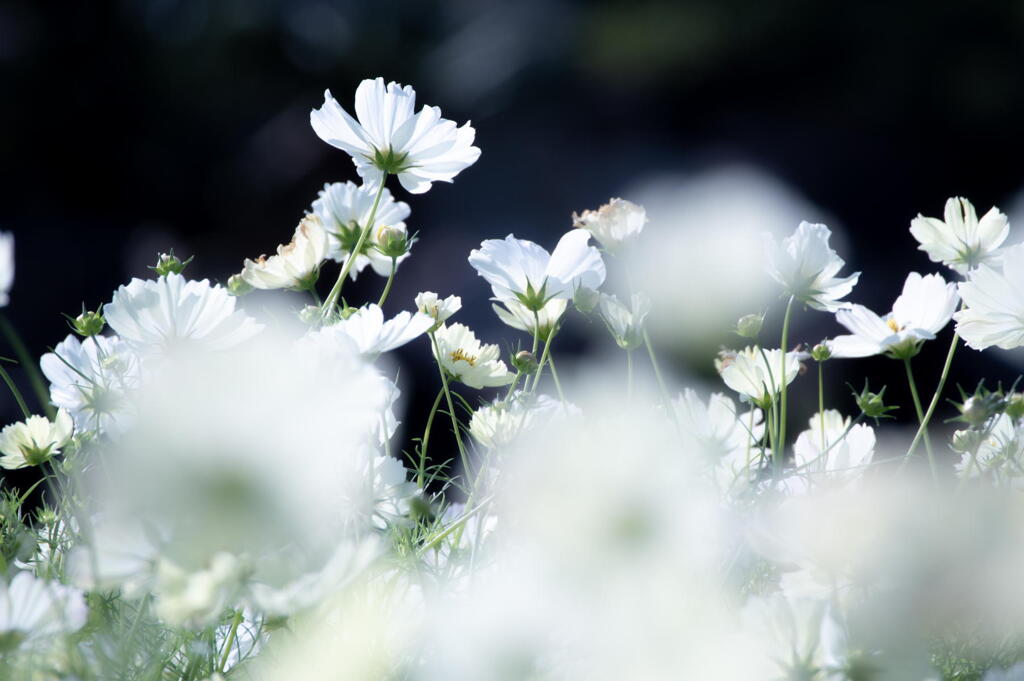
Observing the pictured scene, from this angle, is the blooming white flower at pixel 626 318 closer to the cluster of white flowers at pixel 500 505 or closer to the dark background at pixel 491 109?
the cluster of white flowers at pixel 500 505

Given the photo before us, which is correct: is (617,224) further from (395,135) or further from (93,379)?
(93,379)

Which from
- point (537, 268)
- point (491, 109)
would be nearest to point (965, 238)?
point (537, 268)

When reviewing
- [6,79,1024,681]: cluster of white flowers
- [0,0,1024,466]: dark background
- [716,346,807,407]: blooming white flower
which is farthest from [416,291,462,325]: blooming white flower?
[0,0,1024,466]: dark background

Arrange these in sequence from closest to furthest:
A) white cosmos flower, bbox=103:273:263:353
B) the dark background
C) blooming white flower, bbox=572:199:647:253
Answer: white cosmos flower, bbox=103:273:263:353, blooming white flower, bbox=572:199:647:253, the dark background

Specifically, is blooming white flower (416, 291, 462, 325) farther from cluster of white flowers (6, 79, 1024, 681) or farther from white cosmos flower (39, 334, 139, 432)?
white cosmos flower (39, 334, 139, 432)

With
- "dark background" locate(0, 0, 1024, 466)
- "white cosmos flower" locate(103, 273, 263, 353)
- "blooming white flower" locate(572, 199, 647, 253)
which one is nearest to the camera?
"white cosmos flower" locate(103, 273, 263, 353)

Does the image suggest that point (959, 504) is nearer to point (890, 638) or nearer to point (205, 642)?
point (890, 638)
